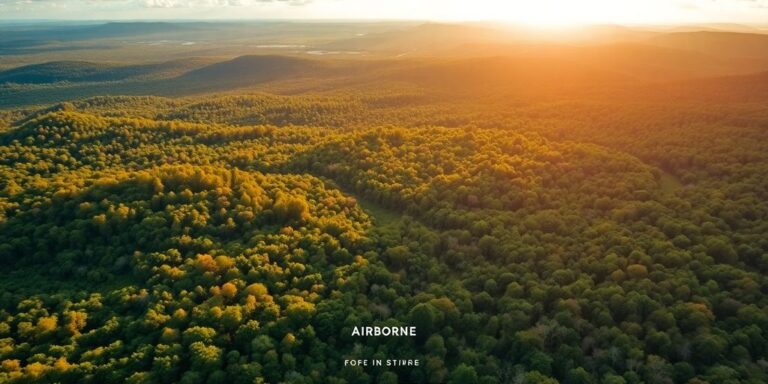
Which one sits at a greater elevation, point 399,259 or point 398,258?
point 398,258

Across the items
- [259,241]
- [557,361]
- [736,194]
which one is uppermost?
[736,194]

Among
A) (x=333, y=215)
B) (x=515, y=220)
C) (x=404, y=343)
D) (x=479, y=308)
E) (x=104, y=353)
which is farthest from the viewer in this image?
(x=333, y=215)

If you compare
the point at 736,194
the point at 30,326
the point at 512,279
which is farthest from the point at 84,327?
the point at 736,194

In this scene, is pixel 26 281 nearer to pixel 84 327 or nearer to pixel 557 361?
pixel 84 327
